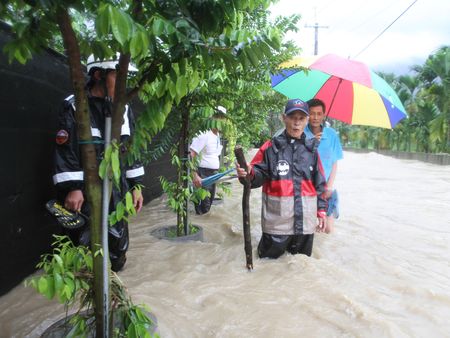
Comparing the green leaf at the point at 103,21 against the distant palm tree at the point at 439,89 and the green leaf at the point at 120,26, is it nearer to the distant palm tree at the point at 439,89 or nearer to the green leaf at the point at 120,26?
the green leaf at the point at 120,26

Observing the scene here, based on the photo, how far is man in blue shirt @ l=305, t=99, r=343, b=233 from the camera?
14.1 feet

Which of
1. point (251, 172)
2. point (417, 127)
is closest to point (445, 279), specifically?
point (251, 172)

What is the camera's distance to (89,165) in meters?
1.87

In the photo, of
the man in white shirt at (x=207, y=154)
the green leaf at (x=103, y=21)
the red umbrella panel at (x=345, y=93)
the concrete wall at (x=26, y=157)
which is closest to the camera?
the green leaf at (x=103, y=21)

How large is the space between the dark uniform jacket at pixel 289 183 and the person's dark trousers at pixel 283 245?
8cm

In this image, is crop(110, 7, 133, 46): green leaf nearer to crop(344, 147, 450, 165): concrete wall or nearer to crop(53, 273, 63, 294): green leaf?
crop(53, 273, 63, 294): green leaf

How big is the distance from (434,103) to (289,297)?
23.4 meters

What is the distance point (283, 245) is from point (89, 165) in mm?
2420

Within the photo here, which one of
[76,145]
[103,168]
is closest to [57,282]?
[103,168]

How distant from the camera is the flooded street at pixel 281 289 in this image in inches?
107

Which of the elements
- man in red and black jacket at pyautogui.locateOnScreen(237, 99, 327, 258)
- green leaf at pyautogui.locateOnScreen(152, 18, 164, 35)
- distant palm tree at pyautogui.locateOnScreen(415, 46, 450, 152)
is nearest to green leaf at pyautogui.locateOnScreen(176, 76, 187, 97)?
green leaf at pyautogui.locateOnScreen(152, 18, 164, 35)

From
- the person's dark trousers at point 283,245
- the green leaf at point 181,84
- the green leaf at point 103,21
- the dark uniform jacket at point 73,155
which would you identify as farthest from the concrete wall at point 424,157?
the green leaf at point 103,21

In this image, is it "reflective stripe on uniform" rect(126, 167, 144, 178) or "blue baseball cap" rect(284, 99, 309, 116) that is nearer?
"reflective stripe on uniform" rect(126, 167, 144, 178)

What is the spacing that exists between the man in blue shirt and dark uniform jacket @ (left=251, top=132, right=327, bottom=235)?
1.66 ft
